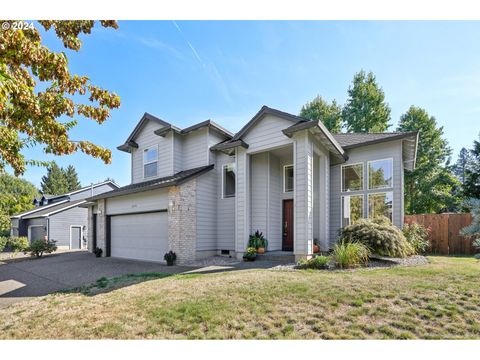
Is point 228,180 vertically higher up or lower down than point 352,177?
lower down

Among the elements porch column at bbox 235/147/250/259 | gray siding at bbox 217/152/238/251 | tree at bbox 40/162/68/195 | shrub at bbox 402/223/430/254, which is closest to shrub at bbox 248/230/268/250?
porch column at bbox 235/147/250/259

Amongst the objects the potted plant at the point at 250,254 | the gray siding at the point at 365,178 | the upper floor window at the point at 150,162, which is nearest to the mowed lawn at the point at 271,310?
the potted plant at the point at 250,254

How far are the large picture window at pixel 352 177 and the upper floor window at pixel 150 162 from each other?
9.93m

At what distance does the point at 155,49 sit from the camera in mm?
7434

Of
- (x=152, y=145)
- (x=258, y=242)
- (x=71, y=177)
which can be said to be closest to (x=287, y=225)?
(x=258, y=242)

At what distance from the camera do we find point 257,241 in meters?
11.4

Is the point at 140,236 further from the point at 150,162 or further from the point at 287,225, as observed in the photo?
the point at 287,225

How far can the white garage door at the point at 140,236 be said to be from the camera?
40.4ft

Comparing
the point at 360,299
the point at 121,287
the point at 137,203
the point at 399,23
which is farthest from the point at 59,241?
the point at 399,23

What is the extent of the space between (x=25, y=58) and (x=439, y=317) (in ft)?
22.5

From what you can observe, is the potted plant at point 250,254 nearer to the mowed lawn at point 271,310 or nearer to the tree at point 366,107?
the mowed lawn at point 271,310

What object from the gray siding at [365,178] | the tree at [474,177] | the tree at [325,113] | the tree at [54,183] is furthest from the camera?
the tree at [54,183]

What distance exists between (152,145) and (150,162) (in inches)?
38.5
